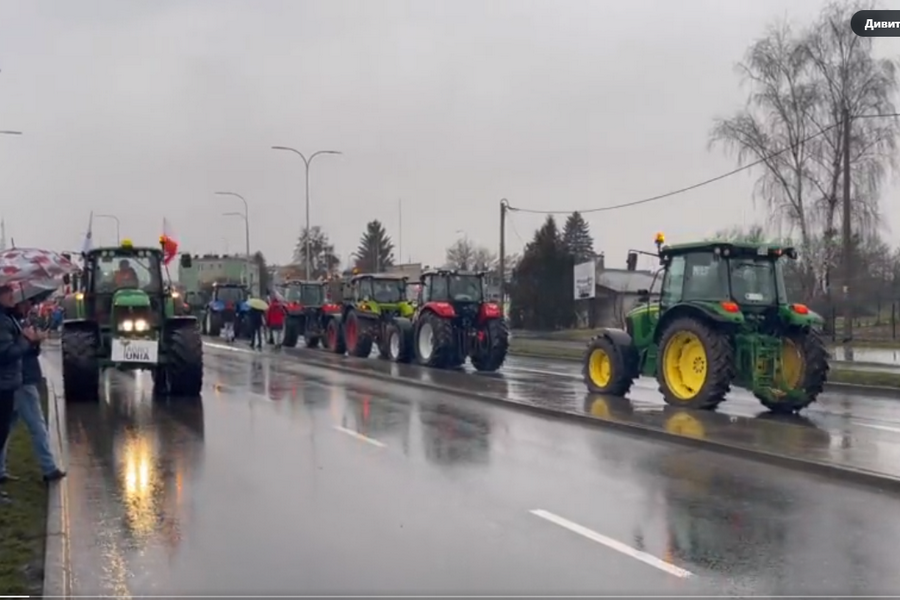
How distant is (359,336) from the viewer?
28.5 metres

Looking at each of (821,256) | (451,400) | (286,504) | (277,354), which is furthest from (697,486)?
(821,256)

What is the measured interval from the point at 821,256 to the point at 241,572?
40.5 meters

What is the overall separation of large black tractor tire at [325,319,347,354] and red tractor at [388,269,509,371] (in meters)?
4.65

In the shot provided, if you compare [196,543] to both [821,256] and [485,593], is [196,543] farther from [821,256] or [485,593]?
[821,256]

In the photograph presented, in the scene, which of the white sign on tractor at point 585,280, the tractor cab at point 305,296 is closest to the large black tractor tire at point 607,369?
the tractor cab at point 305,296

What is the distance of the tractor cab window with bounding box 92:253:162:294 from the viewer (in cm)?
1797

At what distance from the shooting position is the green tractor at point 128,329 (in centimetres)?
1661

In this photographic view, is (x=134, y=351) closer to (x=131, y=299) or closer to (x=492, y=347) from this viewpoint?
(x=131, y=299)

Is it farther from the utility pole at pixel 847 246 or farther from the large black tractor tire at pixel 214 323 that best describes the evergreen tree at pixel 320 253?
the utility pole at pixel 847 246

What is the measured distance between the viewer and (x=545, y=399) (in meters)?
16.0

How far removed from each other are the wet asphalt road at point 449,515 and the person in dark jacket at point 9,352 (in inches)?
39.5

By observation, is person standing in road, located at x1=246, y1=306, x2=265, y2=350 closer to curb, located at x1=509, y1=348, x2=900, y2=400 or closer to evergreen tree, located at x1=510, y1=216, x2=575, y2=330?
curb, located at x1=509, y1=348, x2=900, y2=400

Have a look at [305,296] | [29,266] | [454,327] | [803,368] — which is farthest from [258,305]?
[29,266]

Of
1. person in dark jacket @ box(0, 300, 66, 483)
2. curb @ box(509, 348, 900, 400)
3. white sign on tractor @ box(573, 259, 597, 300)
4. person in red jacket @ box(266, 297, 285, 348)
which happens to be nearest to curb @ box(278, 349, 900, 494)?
person in dark jacket @ box(0, 300, 66, 483)
